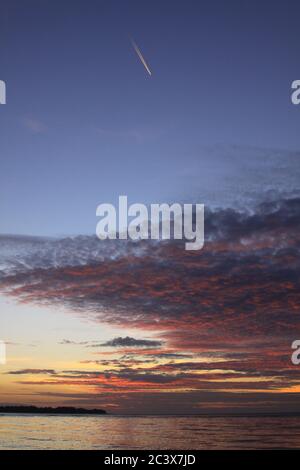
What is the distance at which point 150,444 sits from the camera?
58.1 meters
